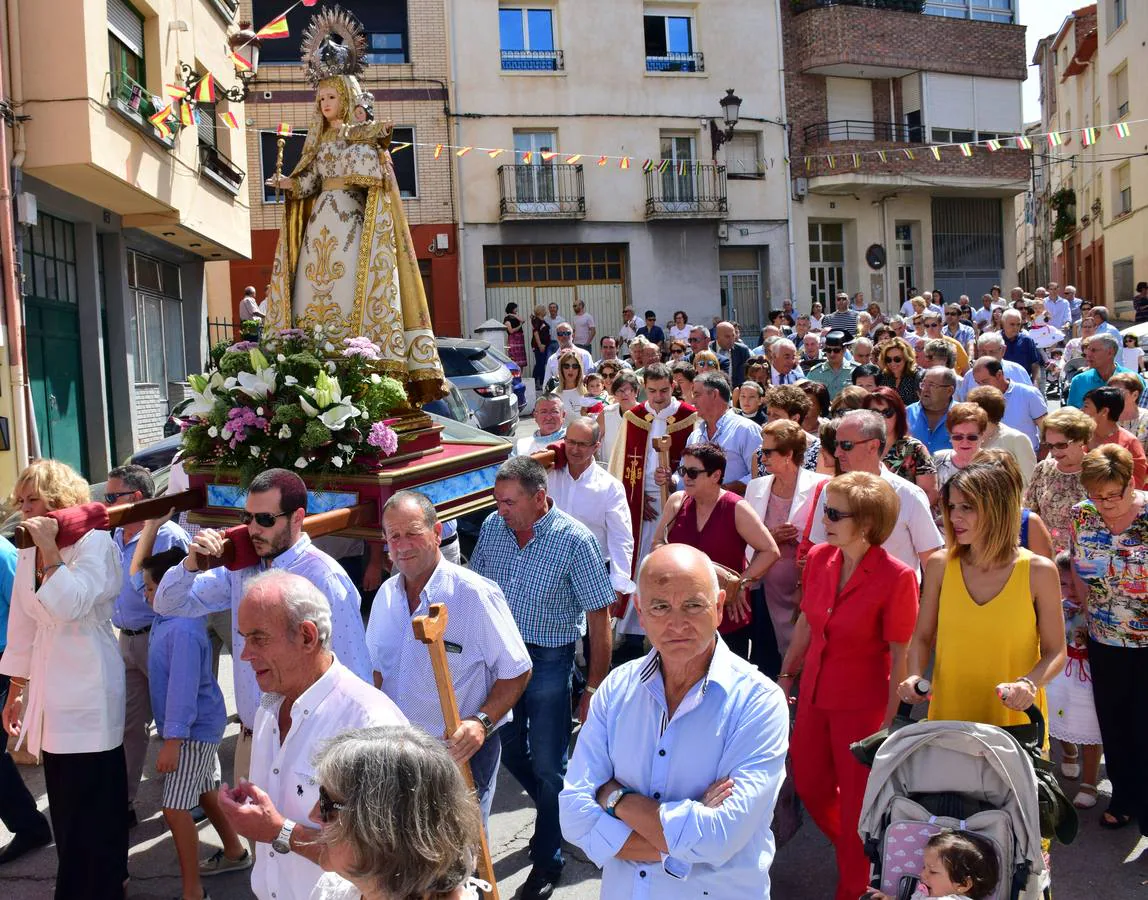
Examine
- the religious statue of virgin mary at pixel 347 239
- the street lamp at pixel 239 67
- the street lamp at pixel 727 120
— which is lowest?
the religious statue of virgin mary at pixel 347 239

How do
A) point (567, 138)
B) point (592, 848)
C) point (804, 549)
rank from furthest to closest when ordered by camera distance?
point (567, 138)
point (804, 549)
point (592, 848)

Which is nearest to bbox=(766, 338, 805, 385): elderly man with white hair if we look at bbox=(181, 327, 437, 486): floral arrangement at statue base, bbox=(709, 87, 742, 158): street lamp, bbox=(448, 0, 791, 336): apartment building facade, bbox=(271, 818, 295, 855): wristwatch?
bbox=(181, 327, 437, 486): floral arrangement at statue base

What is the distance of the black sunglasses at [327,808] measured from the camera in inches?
96.4

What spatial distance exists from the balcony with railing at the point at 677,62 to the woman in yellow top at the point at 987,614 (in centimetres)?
2334

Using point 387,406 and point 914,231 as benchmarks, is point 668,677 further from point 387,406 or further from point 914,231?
point 914,231

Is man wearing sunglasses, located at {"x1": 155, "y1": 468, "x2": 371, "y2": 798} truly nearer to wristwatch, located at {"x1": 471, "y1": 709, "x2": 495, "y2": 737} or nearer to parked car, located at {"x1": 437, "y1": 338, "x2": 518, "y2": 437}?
wristwatch, located at {"x1": 471, "y1": 709, "x2": 495, "y2": 737}

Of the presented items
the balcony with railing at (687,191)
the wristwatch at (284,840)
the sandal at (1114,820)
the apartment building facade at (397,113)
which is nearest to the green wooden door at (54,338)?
the apartment building facade at (397,113)

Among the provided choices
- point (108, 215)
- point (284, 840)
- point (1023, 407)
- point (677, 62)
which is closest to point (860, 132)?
point (677, 62)

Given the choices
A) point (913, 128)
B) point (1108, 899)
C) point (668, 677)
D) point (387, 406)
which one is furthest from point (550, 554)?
point (913, 128)

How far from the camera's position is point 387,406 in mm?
5754

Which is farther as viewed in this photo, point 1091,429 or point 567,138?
point 567,138

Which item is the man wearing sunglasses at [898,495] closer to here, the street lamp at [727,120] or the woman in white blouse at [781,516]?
the woman in white blouse at [781,516]

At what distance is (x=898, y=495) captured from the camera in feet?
17.1

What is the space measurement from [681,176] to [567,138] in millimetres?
2857
